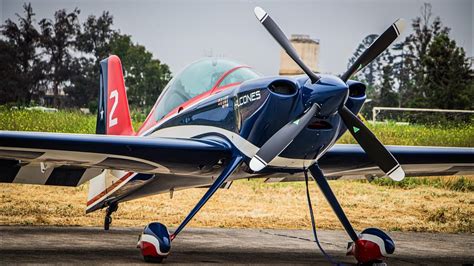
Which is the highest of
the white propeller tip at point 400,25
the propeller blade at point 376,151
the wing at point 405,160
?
the white propeller tip at point 400,25

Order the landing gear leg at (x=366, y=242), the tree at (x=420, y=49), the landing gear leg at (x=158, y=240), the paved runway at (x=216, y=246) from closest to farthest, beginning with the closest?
the landing gear leg at (x=158, y=240) < the landing gear leg at (x=366, y=242) < the paved runway at (x=216, y=246) < the tree at (x=420, y=49)

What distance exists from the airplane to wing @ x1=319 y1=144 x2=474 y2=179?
0.05 feet

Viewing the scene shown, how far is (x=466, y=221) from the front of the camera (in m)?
18.0

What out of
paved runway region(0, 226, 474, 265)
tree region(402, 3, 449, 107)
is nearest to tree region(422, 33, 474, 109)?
tree region(402, 3, 449, 107)

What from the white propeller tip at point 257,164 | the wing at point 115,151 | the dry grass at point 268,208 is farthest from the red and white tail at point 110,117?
the white propeller tip at point 257,164

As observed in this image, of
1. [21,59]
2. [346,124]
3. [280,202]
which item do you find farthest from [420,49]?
[346,124]

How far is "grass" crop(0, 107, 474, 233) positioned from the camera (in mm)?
17500

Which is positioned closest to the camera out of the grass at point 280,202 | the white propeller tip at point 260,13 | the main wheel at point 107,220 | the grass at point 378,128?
the white propeller tip at point 260,13

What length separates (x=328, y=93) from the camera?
28.7 ft

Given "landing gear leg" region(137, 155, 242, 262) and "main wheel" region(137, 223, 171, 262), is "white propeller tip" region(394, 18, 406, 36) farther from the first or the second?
"main wheel" region(137, 223, 171, 262)

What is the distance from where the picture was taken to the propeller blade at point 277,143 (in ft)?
29.5

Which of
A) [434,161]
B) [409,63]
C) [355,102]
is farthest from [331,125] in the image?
[409,63]

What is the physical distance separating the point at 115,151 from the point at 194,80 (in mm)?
1665

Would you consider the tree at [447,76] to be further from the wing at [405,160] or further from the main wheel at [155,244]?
the main wheel at [155,244]
